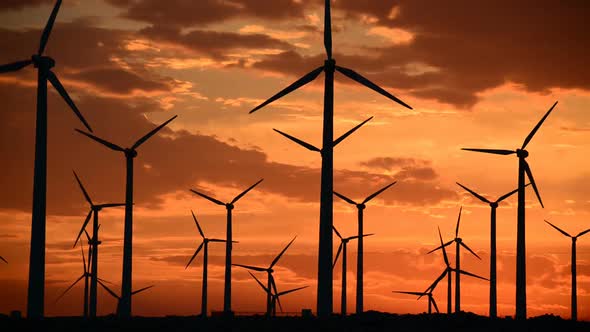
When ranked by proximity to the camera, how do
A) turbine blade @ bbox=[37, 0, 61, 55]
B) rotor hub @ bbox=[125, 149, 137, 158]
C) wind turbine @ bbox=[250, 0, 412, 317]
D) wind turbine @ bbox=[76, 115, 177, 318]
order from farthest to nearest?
1. rotor hub @ bbox=[125, 149, 137, 158]
2. wind turbine @ bbox=[76, 115, 177, 318]
3. turbine blade @ bbox=[37, 0, 61, 55]
4. wind turbine @ bbox=[250, 0, 412, 317]

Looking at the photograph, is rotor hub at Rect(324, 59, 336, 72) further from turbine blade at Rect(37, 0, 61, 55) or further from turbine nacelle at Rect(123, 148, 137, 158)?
turbine nacelle at Rect(123, 148, 137, 158)

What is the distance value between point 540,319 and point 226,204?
76.3 meters

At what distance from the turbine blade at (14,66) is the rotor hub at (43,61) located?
797 mm

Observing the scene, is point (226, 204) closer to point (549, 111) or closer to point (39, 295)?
point (549, 111)

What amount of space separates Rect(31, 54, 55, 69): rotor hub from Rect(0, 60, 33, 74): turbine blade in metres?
0.80

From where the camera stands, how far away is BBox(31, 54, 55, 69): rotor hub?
347 feet

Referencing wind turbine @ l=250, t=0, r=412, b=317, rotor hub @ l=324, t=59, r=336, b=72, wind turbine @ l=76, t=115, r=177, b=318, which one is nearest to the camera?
wind turbine @ l=250, t=0, r=412, b=317

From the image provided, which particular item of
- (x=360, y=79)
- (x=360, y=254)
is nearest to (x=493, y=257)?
(x=360, y=254)

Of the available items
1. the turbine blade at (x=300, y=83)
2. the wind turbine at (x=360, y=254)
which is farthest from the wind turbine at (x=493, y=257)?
the turbine blade at (x=300, y=83)

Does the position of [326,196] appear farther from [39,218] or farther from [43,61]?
[43,61]

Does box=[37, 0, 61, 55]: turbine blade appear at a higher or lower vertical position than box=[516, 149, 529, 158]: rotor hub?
higher

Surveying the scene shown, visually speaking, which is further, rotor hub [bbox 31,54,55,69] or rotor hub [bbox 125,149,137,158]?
rotor hub [bbox 125,149,137,158]

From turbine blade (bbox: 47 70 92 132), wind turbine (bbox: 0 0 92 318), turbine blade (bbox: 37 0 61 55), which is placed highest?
turbine blade (bbox: 37 0 61 55)

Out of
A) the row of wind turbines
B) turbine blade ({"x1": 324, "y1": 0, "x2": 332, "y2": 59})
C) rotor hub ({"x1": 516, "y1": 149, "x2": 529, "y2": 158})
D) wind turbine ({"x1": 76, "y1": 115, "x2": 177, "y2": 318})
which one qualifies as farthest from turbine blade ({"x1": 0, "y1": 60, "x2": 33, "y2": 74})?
rotor hub ({"x1": 516, "y1": 149, "x2": 529, "y2": 158})
